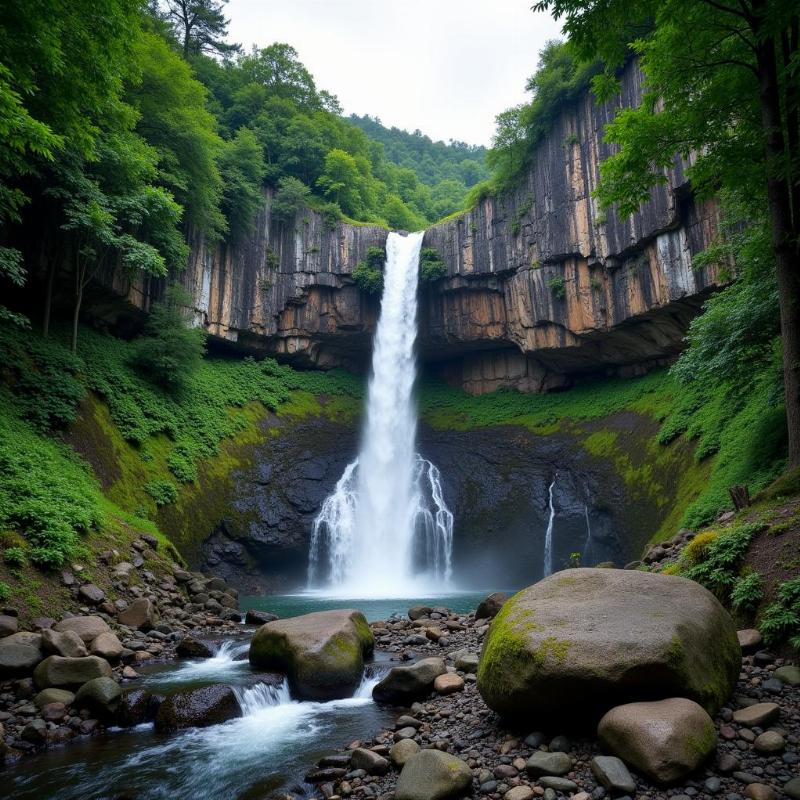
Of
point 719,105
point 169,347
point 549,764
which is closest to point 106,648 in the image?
point 549,764

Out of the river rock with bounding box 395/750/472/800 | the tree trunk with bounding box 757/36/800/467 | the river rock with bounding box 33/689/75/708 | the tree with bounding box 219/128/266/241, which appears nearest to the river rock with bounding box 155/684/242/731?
the river rock with bounding box 33/689/75/708

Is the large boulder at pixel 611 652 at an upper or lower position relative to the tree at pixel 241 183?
lower

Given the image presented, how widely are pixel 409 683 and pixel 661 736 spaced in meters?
3.39

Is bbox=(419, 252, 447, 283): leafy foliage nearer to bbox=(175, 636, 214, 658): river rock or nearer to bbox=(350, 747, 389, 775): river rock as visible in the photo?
bbox=(175, 636, 214, 658): river rock

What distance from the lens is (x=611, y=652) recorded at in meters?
4.03

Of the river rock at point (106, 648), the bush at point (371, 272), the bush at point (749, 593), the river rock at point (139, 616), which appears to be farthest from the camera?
the bush at point (371, 272)

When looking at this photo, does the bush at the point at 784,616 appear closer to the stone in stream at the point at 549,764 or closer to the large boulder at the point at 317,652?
the stone in stream at the point at 549,764

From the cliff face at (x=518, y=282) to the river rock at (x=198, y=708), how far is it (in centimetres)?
1748

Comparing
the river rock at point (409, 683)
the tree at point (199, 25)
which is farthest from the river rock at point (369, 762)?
the tree at point (199, 25)

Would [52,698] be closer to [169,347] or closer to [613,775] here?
[613,775]

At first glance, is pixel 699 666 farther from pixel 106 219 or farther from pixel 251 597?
pixel 106 219

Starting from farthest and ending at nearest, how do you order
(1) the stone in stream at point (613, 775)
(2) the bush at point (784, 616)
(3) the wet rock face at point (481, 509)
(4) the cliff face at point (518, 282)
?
(4) the cliff face at point (518, 282), (3) the wet rock face at point (481, 509), (2) the bush at point (784, 616), (1) the stone in stream at point (613, 775)

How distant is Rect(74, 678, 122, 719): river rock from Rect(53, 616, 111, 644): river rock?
1797 mm

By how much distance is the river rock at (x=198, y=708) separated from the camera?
19.5 feet
